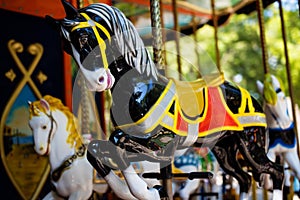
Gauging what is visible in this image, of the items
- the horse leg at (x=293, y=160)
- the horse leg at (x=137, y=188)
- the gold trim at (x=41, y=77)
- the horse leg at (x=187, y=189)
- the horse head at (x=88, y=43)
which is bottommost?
the horse leg at (x=187, y=189)

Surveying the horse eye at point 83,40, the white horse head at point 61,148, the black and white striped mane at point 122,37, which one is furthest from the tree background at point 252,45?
the horse eye at point 83,40

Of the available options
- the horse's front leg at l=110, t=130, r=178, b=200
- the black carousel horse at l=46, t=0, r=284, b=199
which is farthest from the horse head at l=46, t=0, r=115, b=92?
the horse's front leg at l=110, t=130, r=178, b=200

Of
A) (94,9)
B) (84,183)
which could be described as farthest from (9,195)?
(94,9)

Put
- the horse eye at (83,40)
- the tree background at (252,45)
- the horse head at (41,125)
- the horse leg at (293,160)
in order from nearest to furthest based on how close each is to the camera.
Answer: the horse eye at (83,40), the horse head at (41,125), the horse leg at (293,160), the tree background at (252,45)

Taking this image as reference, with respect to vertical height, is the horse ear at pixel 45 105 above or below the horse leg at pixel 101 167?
above

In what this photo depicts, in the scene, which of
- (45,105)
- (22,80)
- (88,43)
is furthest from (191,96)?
(22,80)

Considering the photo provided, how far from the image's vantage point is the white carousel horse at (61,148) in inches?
111

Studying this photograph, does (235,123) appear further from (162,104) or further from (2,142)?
(2,142)

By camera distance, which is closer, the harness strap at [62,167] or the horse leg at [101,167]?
the horse leg at [101,167]

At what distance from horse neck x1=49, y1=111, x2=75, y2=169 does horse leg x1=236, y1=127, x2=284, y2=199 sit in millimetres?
1095

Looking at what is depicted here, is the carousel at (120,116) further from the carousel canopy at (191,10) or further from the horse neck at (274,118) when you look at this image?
the carousel canopy at (191,10)

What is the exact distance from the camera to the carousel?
6.45ft

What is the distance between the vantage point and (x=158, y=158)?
2.13 meters

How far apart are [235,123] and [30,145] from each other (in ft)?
6.75
